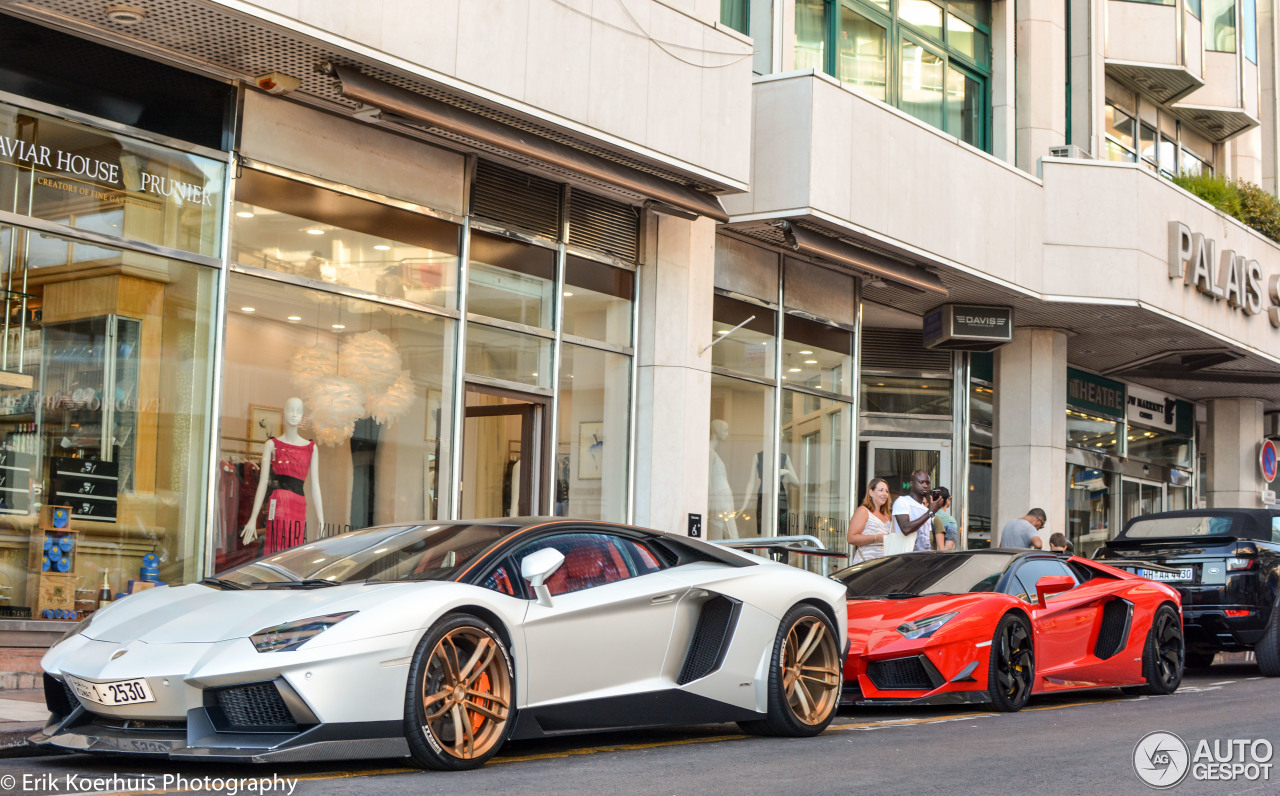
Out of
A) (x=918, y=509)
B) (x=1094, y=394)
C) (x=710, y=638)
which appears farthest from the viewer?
(x=1094, y=394)

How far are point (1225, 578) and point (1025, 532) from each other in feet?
7.39

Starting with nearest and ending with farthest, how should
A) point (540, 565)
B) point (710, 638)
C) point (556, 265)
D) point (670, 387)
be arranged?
point (540, 565)
point (710, 638)
point (556, 265)
point (670, 387)

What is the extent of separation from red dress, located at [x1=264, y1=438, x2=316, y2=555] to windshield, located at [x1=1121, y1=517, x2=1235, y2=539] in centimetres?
867

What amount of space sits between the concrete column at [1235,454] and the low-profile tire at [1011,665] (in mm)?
20614

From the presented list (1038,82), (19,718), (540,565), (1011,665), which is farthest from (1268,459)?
(19,718)

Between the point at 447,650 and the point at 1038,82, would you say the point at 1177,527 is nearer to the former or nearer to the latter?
the point at 1038,82

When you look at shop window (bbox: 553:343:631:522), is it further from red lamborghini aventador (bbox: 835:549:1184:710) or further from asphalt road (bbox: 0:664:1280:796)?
asphalt road (bbox: 0:664:1280:796)

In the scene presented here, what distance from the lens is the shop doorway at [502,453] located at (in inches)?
531

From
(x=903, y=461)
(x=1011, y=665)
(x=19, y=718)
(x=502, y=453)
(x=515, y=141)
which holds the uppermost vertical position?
(x=515, y=141)

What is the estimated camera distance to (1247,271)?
23.6 m

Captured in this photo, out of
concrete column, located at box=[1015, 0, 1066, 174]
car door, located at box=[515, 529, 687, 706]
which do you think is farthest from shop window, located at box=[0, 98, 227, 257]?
concrete column, located at box=[1015, 0, 1066, 174]

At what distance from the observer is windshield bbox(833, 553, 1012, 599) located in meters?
10.4

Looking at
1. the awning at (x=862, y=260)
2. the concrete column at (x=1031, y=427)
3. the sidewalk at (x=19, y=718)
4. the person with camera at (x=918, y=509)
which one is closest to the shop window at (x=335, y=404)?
the sidewalk at (x=19, y=718)

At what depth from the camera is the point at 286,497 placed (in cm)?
1185
